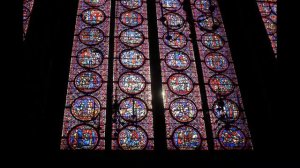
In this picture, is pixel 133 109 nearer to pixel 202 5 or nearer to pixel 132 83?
pixel 132 83

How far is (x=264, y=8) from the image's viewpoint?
11789 millimetres

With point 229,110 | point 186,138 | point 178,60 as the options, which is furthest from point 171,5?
point 186,138

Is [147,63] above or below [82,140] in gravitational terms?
above

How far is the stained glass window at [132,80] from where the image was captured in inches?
360

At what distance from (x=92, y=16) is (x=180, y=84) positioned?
2.88 m

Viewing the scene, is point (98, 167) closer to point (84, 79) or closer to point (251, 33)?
point (84, 79)

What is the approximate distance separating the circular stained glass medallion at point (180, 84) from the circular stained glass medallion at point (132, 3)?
229 centimetres

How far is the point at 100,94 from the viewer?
32.0 feet

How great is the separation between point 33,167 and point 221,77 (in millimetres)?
4775

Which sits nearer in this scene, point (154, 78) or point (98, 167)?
point (98, 167)

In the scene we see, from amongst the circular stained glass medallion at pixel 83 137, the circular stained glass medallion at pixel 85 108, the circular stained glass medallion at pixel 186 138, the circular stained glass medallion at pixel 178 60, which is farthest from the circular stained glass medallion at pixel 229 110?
the circular stained glass medallion at pixel 83 137

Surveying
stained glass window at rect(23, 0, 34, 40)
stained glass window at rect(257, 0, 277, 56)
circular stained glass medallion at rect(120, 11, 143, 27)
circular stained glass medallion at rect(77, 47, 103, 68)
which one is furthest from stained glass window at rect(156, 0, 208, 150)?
stained glass window at rect(23, 0, 34, 40)

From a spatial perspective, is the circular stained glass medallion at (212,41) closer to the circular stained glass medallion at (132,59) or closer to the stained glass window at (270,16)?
the stained glass window at (270,16)

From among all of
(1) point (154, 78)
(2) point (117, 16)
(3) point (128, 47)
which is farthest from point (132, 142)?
(2) point (117, 16)
